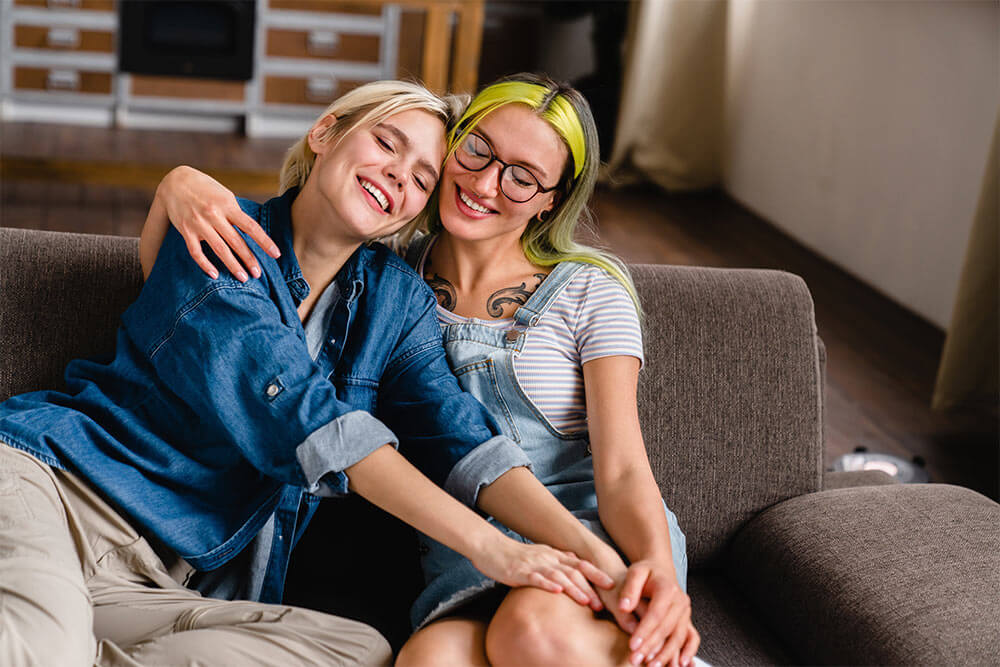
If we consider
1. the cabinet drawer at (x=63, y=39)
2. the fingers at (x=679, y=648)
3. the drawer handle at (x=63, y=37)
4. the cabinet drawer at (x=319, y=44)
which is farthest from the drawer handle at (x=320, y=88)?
the fingers at (x=679, y=648)

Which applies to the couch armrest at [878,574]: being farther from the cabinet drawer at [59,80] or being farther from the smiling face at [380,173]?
the cabinet drawer at [59,80]

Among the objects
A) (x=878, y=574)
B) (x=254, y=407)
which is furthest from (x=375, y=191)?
(x=878, y=574)

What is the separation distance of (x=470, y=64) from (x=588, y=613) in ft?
10.1

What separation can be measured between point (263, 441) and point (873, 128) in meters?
3.25

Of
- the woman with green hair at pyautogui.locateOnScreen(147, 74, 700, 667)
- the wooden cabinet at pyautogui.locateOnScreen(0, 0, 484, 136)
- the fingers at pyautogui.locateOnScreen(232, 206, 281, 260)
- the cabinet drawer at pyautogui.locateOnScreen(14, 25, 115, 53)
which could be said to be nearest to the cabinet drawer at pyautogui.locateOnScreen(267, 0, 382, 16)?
the wooden cabinet at pyautogui.locateOnScreen(0, 0, 484, 136)

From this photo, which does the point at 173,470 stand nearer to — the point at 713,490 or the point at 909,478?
the point at 713,490

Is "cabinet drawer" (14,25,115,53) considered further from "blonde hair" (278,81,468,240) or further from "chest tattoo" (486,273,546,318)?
"chest tattoo" (486,273,546,318)

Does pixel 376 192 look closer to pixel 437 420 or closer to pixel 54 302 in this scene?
pixel 437 420

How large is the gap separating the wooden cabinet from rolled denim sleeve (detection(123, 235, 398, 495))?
3.76 meters

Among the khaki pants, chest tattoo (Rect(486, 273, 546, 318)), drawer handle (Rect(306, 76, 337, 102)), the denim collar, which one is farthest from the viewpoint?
drawer handle (Rect(306, 76, 337, 102))

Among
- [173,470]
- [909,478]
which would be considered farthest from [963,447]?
[173,470]

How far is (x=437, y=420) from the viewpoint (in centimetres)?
137

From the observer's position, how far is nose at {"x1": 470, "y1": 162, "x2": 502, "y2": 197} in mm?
1447

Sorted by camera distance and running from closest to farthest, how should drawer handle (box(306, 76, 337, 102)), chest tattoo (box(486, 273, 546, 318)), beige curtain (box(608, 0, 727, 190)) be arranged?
chest tattoo (box(486, 273, 546, 318)), beige curtain (box(608, 0, 727, 190)), drawer handle (box(306, 76, 337, 102))
